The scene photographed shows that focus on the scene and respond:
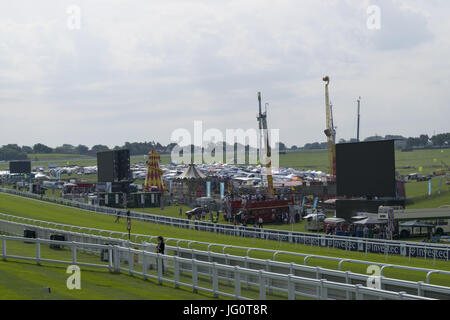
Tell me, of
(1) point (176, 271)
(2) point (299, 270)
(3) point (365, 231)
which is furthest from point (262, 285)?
(3) point (365, 231)

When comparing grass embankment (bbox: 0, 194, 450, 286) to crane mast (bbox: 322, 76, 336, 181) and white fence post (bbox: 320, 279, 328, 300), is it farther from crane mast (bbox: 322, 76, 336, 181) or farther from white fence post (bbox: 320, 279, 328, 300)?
crane mast (bbox: 322, 76, 336, 181)

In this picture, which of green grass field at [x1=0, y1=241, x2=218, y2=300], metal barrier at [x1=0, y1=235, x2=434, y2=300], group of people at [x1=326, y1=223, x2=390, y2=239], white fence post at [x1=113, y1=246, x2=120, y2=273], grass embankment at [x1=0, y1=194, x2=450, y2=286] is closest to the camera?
metal barrier at [x1=0, y1=235, x2=434, y2=300]

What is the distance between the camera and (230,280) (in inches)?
582

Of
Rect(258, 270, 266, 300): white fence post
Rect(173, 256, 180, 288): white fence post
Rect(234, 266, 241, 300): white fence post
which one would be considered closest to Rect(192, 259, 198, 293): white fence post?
Rect(173, 256, 180, 288): white fence post

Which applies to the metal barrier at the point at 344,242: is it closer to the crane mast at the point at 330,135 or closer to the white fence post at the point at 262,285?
the white fence post at the point at 262,285

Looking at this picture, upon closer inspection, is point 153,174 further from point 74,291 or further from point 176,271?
point 74,291

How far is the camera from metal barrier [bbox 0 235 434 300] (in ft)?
37.4

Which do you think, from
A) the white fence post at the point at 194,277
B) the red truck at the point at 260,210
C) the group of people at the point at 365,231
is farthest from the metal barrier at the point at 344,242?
the white fence post at the point at 194,277

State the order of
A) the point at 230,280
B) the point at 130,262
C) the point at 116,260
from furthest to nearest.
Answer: the point at 116,260, the point at 130,262, the point at 230,280

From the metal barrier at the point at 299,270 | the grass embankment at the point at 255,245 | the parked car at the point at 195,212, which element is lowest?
the parked car at the point at 195,212

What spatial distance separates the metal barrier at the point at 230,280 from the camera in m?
11.4

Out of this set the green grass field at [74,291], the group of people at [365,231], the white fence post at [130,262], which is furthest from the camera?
the group of people at [365,231]

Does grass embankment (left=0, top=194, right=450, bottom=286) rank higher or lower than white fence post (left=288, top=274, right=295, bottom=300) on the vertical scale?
lower
